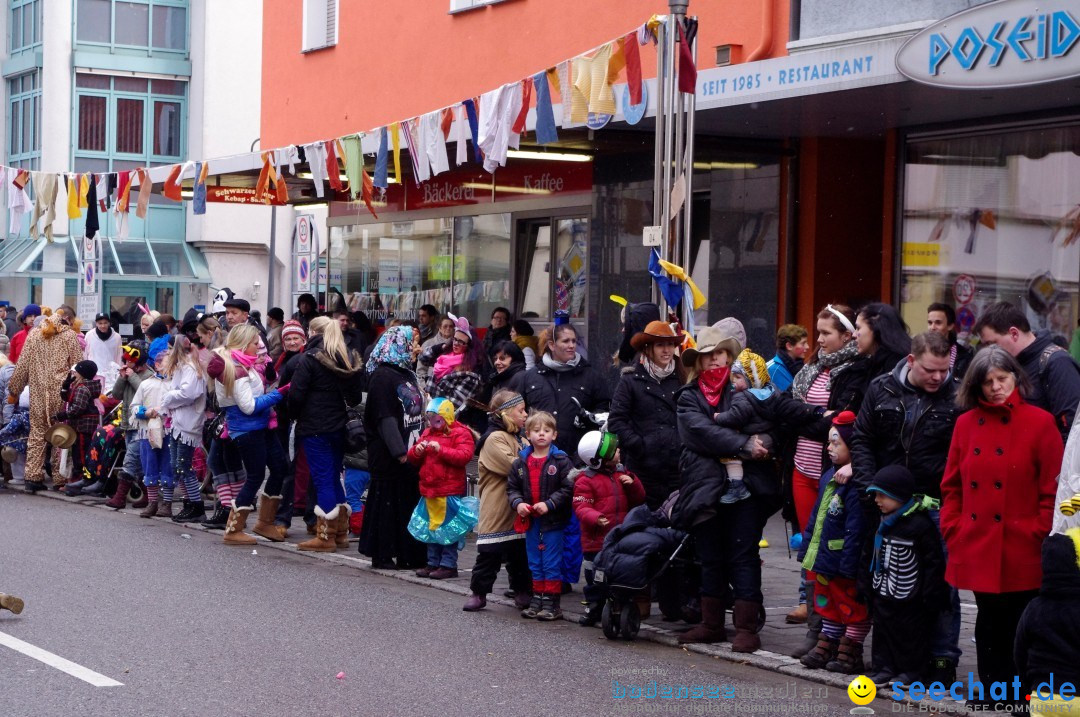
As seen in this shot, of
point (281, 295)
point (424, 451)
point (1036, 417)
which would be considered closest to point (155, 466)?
point (424, 451)

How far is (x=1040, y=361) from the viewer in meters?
7.44

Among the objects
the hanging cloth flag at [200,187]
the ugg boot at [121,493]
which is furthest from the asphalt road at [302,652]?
the hanging cloth flag at [200,187]

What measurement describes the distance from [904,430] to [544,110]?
5.15m

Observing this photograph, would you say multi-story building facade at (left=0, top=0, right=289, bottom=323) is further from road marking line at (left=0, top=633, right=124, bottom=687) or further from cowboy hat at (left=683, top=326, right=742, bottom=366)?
cowboy hat at (left=683, top=326, right=742, bottom=366)

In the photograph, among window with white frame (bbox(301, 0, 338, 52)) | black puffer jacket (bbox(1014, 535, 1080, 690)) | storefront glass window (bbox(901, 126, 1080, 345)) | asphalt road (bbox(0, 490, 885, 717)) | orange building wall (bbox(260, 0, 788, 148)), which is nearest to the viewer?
black puffer jacket (bbox(1014, 535, 1080, 690))

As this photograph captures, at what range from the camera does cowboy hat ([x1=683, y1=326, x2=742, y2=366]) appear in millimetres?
8523

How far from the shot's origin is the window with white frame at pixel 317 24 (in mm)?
21906

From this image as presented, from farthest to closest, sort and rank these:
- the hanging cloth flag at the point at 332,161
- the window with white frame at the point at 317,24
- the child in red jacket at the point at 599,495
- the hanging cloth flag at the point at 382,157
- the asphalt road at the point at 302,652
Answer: the window with white frame at the point at 317,24, the hanging cloth flag at the point at 332,161, the hanging cloth flag at the point at 382,157, the child in red jacket at the point at 599,495, the asphalt road at the point at 302,652

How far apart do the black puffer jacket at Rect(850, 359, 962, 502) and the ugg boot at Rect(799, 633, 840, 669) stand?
90cm

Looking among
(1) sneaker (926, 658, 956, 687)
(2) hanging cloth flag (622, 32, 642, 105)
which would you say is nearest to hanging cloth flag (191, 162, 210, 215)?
(2) hanging cloth flag (622, 32, 642, 105)

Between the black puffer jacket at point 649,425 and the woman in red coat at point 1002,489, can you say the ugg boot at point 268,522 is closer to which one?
the black puffer jacket at point 649,425

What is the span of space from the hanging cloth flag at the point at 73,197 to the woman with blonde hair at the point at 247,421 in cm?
690

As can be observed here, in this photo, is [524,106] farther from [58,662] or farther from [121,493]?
[58,662]

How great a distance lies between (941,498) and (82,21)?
3862cm
